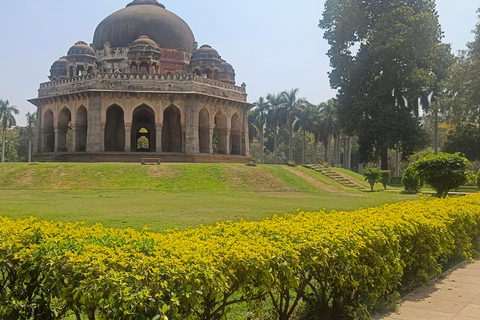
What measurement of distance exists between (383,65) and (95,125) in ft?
69.2

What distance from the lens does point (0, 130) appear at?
57875 millimetres

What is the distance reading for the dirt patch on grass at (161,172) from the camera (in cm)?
2327

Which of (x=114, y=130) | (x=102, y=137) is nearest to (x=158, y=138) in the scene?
(x=102, y=137)

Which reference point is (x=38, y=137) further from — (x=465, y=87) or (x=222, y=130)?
(x=465, y=87)

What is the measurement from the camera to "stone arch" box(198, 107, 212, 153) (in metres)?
33.1

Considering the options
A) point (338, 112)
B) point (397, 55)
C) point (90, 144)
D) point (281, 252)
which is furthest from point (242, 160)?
point (281, 252)

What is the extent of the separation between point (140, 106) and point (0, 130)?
35.6 m

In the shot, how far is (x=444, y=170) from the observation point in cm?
1433

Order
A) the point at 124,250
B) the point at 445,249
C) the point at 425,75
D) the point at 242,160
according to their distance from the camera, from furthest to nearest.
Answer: the point at 242,160, the point at 425,75, the point at 445,249, the point at 124,250

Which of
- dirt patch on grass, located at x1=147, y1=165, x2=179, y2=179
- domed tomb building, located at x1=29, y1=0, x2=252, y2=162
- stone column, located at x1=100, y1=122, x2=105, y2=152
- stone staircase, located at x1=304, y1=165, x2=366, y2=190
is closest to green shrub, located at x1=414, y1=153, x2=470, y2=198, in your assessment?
stone staircase, located at x1=304, y1=165, x2=366, y2=190

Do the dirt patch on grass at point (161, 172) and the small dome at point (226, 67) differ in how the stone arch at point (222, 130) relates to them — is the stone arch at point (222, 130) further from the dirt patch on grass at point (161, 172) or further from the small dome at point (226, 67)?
the dirt patch on grass at point (161, 172)

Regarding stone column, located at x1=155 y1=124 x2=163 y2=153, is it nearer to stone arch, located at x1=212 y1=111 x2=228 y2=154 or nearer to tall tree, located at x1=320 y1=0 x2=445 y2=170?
stone arch, located at x1=212 y1=111 x2=228 y2=154

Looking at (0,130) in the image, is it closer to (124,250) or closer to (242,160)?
(242,160)

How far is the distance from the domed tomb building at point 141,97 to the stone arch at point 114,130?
0.08 meters
